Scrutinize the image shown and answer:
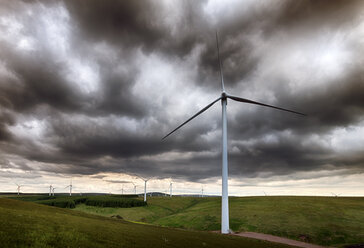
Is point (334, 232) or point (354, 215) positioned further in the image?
point (354, 215)

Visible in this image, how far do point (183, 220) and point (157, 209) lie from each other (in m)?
53.4

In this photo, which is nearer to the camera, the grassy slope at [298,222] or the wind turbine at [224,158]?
the wind turbine at [224,158]

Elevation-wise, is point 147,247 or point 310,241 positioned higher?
point 147,247

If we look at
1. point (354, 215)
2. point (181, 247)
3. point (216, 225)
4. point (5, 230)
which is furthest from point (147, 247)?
point (354, 215)

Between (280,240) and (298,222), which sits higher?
(298,222)

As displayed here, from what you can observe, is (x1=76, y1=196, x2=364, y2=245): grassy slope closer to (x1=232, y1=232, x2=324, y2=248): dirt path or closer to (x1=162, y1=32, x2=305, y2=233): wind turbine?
(x1=232, y1=232, x2=324, y2=248): dirt path

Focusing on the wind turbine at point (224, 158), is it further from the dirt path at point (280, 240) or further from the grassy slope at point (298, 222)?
the grassy slope at point (298, 222)

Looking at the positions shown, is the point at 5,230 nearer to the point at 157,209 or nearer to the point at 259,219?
the point at 259,219

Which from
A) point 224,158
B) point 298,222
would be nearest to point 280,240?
point 298,222

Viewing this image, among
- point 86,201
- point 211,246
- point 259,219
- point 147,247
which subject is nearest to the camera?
point 147,247

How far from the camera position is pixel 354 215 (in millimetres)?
80062

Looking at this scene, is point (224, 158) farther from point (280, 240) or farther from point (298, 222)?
point (298, 222)

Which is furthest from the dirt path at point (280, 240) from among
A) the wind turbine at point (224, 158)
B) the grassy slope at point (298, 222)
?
the wind turbine at point (224, 158)

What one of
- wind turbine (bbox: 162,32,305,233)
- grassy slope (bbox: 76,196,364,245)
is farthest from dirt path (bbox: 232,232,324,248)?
wind turbine (bbox: 162,32,305,233)
